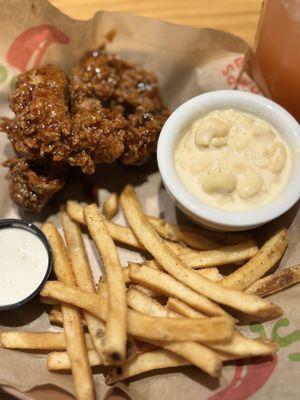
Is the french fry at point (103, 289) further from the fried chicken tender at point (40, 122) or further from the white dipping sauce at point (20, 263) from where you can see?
the fried chicken tender at point (40, 122)

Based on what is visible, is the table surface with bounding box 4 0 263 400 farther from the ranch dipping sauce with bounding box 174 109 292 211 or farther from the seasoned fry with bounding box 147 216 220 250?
the seasoned fry with bounding box 147 216 220 250

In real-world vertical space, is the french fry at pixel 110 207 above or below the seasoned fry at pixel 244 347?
below

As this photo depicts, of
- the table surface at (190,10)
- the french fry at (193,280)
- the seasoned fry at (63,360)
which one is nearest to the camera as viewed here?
the french fry at (193,280)

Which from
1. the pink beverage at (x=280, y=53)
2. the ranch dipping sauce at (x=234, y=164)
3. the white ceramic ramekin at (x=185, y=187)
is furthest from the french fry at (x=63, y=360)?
the pink beverage at (x=280, y=53)

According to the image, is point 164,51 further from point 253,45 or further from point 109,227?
point 109,227

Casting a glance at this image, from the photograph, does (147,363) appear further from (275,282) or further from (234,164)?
(234,164)

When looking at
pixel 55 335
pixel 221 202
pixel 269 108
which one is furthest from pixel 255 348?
pixel 269 108

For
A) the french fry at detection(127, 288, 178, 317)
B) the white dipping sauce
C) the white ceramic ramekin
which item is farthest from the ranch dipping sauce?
the white dipping sauce
